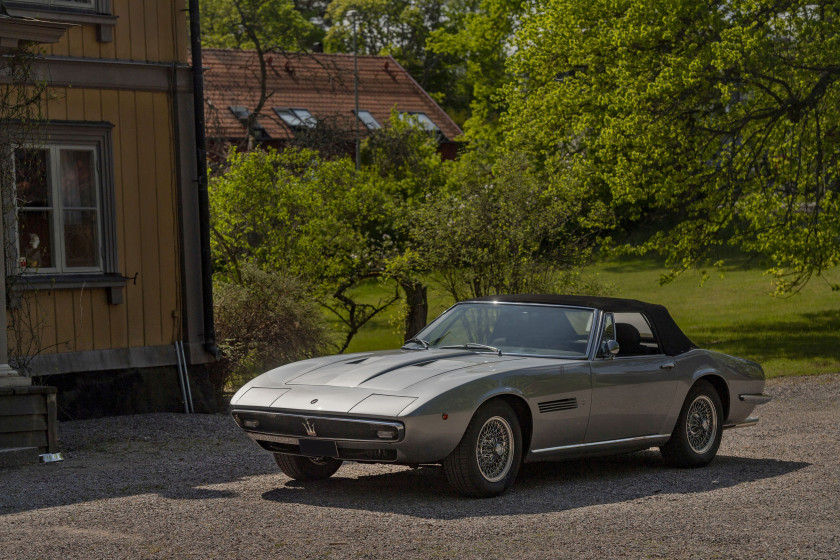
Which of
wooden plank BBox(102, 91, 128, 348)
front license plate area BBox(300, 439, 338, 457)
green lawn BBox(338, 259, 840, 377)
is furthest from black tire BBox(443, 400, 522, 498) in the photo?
green lawn BBox(338, 259, 840, 377)

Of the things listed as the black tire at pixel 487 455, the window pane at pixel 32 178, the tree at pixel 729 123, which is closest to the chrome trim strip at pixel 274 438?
the black tire at pixel 487 455

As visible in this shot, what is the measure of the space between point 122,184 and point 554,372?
6482 mm

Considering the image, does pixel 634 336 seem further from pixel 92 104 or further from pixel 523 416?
pixel 92 104

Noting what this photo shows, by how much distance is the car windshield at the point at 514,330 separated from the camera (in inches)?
343

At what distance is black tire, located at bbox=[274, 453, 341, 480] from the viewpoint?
834 cm

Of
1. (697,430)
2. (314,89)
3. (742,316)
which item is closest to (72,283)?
(697,430)

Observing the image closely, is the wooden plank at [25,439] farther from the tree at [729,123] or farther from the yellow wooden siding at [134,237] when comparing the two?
the tree at [729,123]

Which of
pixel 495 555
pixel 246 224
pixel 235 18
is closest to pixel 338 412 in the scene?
pixel 495 555

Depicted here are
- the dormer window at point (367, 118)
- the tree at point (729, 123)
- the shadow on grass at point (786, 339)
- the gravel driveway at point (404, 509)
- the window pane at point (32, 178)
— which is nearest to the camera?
the gravel driveway at point (404, 509)

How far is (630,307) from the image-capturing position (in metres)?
9.41

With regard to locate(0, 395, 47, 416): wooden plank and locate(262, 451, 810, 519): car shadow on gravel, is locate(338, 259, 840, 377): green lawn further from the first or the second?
locate(0, 395, 47, 416): wooden plank

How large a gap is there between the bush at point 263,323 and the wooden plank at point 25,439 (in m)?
5.10

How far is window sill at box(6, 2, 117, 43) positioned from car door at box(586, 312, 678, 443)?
6758 mm

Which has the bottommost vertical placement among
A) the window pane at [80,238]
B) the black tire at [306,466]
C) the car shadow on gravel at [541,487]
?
the car shadow on gravel at [541,487]
